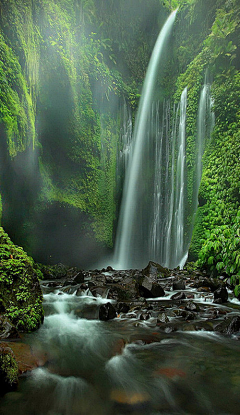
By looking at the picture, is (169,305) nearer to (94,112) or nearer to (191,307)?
(191,307)

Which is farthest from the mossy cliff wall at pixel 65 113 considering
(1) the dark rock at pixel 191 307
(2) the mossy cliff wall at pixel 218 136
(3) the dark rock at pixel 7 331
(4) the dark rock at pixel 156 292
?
(1) the dark rock at pixel 191 307

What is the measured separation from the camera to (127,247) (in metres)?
15.1

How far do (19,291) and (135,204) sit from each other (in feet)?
39.7

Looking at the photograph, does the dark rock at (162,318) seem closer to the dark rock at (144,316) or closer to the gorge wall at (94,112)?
the dark rock at (144,316)

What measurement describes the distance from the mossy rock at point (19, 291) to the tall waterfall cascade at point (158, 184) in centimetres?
941

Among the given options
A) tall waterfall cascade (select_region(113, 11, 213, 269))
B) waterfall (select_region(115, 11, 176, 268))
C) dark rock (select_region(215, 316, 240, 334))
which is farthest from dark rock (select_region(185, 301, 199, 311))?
waterfall (select_region(115, 11, 176, 268))

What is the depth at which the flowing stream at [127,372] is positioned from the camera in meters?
2.22

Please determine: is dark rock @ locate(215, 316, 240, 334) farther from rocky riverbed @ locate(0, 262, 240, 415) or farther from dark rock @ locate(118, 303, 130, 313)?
dark rock @ locate(118, 303, 130, 313)

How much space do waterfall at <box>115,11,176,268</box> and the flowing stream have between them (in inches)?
408

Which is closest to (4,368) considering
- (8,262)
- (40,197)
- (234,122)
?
(8,262)

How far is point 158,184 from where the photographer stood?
15.4m

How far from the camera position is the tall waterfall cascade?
13.1m

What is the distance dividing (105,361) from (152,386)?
0.88 m

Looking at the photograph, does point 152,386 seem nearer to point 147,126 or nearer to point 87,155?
point 87,155
